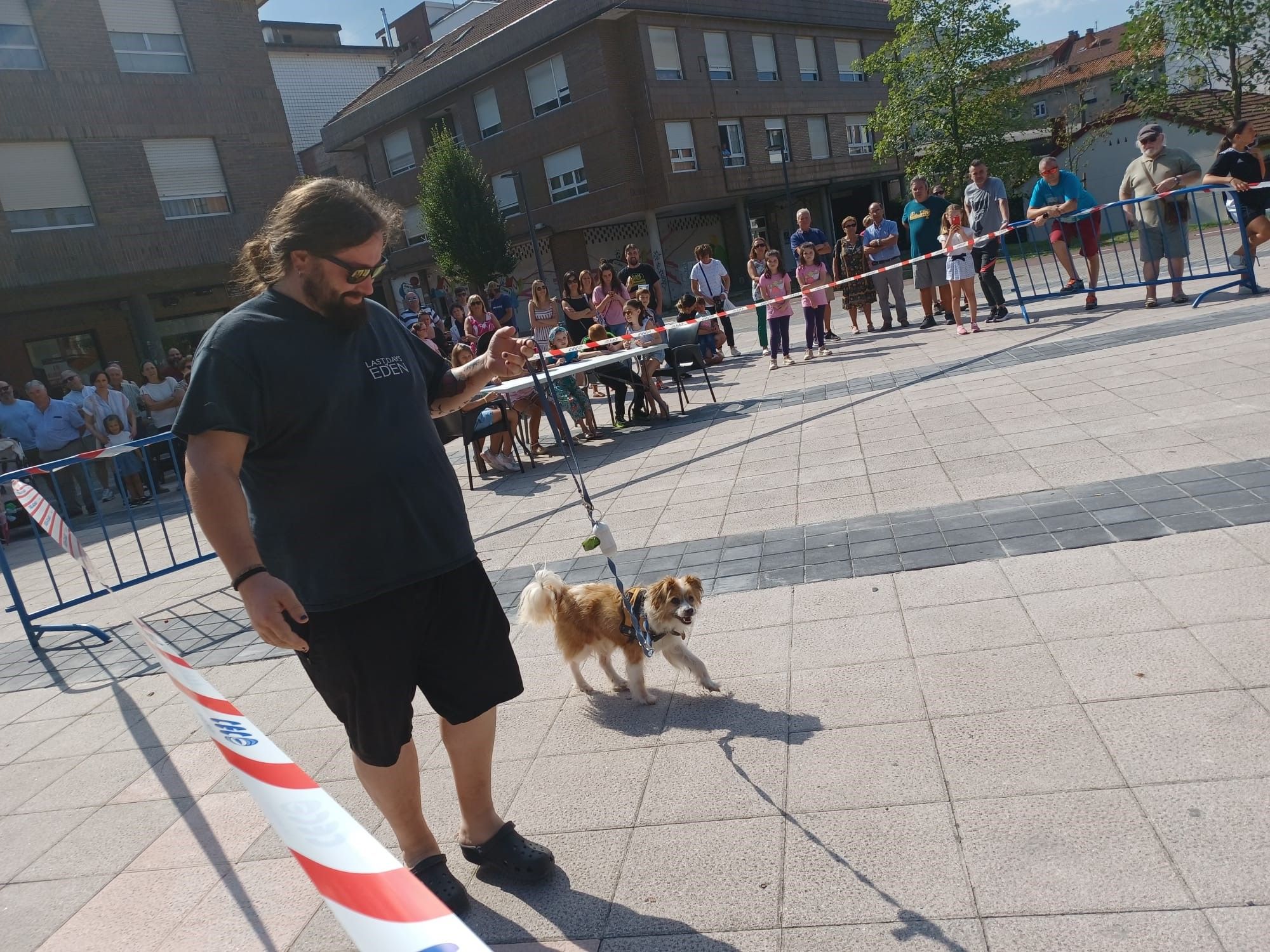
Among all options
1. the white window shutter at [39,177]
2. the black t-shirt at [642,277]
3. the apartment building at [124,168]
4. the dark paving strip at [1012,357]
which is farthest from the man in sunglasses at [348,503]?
the white window shutter at [39,177]

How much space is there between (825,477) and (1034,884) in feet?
14.5

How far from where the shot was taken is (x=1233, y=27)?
1052 inches

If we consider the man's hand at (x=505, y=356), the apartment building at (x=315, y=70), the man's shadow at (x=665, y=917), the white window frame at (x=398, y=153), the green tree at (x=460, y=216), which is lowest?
the man's shadow at (x=665, y=917)

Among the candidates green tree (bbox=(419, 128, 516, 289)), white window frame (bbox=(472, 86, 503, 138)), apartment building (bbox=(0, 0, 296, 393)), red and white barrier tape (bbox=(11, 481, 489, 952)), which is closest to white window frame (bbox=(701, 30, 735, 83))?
white window frame (bbox=(472, 86, 503, 138))

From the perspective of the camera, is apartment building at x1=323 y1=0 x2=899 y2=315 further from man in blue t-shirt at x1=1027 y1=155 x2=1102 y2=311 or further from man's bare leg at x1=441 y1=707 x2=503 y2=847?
man's bare leg at x1=441 y1=707 x2=503 y2=847

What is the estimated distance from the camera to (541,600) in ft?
12.9

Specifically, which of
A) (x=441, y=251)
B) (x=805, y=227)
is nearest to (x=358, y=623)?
(x=805, y=227)

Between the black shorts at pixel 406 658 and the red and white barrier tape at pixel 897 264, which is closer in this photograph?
the black shorts at pixel 406 658

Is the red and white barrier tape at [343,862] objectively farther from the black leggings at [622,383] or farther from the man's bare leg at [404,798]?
the black leggings at [622,383]

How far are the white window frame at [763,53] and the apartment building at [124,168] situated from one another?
1953cm

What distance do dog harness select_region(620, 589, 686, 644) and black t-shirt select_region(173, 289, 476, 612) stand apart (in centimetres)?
133

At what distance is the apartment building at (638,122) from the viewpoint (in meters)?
32.1

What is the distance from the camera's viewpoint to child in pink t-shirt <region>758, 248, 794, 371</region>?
41.0 ft

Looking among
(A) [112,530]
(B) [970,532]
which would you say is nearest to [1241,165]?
(B) [970,532]
